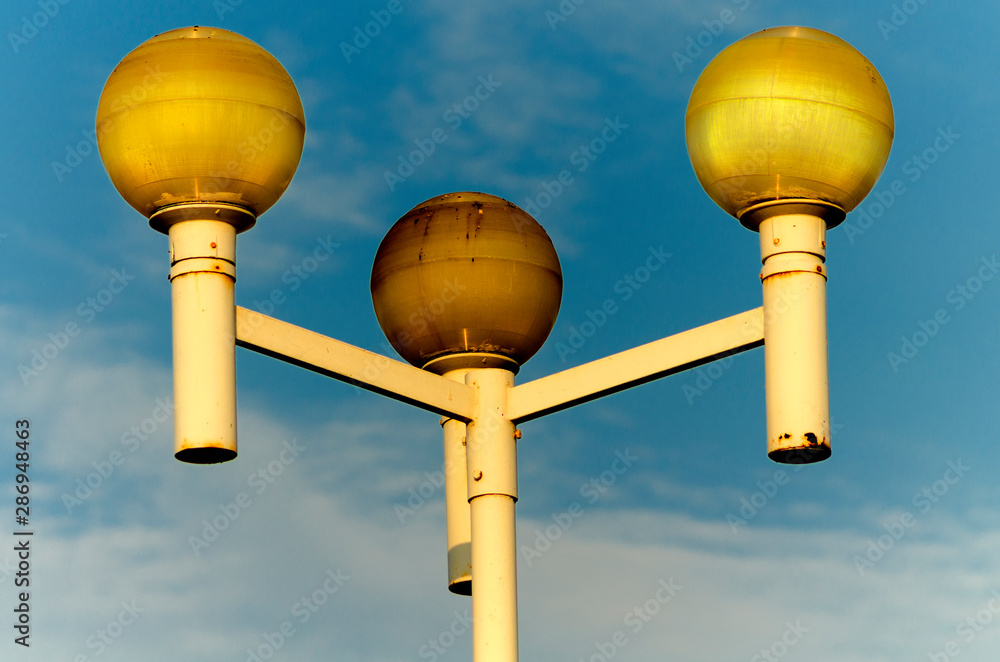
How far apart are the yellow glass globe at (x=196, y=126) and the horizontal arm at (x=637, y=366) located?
2.96 m

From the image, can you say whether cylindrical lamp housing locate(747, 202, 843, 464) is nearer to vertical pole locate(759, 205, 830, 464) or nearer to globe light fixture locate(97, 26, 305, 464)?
vertical pole locate(759, 205, 830, 464)

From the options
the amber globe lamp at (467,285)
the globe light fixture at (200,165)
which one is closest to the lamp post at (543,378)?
the globe light fixture at (200,165)

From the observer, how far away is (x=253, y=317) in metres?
16.8

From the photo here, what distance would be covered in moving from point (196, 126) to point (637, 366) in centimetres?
420

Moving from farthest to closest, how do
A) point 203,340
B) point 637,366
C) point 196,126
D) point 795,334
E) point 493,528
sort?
point 493,528
point 637,366
point 795,334
point 196,126
point 203,340

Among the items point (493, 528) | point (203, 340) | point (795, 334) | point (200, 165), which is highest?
point (200, 165)

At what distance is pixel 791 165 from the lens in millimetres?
17141

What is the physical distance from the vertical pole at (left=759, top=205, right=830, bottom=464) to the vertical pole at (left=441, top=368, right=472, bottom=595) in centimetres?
349

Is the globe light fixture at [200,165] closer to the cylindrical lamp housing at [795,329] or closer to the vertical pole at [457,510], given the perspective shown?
the vertical pole at [457,510]

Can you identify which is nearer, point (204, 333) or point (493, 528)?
point (204, 333)

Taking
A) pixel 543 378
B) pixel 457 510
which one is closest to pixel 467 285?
pixel 543 378

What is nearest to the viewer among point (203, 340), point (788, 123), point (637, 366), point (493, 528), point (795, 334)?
point (203, 340)

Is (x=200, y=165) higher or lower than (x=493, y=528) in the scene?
higher

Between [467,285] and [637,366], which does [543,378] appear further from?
[467,285]
